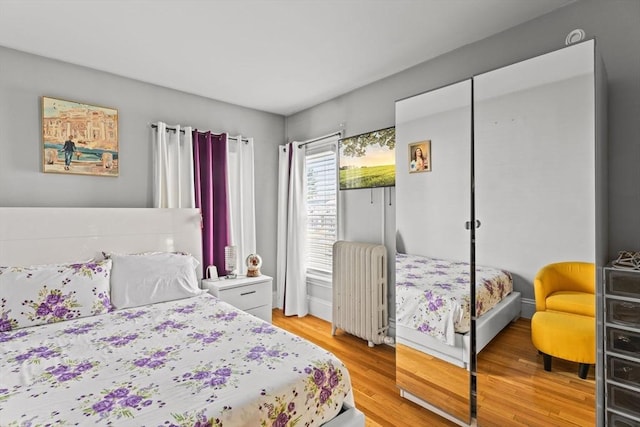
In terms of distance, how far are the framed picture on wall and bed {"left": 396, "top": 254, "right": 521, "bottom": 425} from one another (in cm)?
278

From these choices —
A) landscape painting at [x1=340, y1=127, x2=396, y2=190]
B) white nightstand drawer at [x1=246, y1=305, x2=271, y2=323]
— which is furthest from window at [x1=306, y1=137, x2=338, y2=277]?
white nightstand drawer at [x1=246, y1=305, x2=271, y2=323]

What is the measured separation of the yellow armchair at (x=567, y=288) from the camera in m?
1.52

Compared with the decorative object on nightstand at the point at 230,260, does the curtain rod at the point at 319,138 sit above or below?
above

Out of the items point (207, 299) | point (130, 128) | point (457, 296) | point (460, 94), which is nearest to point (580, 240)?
point (457, 296)

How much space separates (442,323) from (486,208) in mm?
801

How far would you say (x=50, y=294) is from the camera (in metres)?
2.10

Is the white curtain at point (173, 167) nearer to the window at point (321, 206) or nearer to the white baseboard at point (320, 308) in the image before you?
the window at point (321, 206)

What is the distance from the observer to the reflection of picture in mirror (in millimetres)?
2193

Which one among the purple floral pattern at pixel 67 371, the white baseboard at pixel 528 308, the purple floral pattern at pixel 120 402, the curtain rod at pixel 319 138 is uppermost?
the curtain rod at pixel 319 138

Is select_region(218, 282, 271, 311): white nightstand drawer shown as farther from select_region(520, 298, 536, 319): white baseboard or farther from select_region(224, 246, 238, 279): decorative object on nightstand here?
select_region(520, 298, 536, 319): white baseboard

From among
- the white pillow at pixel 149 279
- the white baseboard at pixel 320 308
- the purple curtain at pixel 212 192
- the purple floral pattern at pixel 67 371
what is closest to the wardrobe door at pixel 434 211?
the white baseboard at pixel 320 308

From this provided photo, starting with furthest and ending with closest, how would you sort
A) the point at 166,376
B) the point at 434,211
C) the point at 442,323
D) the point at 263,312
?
the point at 263,312 → the point at 434,211 → the point at 442,323 → the point at 166,376

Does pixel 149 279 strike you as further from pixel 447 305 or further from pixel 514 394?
pixel 514 394

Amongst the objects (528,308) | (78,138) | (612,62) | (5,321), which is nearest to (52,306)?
(5,321)
